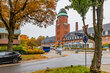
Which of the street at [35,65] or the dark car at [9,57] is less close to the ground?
the dark car at [9,57]

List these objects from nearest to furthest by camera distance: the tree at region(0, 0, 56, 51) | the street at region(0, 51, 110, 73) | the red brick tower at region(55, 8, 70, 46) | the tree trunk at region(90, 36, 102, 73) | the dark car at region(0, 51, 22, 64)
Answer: the tree trunk at region(90, 36, 102, 73) → the street at region(0, 51, 110, 73) → the dark car at region(0, 51, 22, 64) → the tree at region(0, 0, 56, 51) → the red brick tower at region(55, 8, 70, 46)

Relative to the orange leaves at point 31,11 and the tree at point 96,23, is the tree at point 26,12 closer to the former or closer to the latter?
the orange leaves at point 31,11

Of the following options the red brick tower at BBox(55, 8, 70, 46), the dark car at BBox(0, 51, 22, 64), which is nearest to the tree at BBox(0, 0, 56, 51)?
the dark car at BBox(0, 51, 22, 64)

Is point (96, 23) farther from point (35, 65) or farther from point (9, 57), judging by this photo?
point (9, 57)

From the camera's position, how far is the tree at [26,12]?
13704mm

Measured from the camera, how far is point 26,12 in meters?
14.7

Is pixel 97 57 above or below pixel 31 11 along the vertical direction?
below

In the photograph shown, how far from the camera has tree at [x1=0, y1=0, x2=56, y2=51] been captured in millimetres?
13704

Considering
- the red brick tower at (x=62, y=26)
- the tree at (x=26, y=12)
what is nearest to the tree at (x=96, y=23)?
the tree at (x=26, y=12)

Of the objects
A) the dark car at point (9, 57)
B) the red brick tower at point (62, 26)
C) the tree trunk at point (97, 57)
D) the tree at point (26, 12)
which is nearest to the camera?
the tree trunk at point (97, 57)

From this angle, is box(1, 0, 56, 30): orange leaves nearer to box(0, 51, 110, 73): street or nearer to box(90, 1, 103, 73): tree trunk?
box(0, 51, 110, 73): street

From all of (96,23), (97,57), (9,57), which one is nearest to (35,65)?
(9,57)

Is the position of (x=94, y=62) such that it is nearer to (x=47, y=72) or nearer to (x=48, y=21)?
(x=47, y=72)

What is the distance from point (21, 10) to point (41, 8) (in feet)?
10.3
